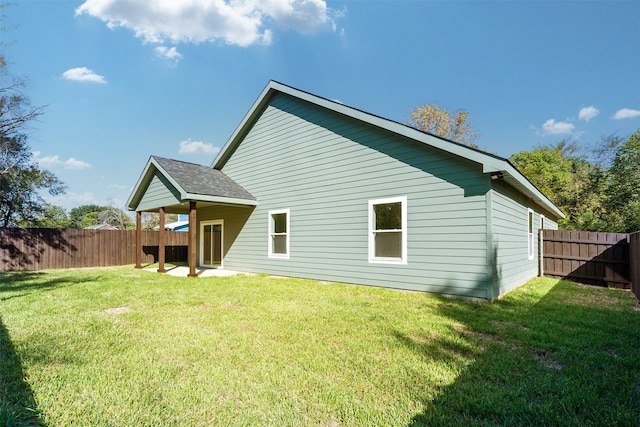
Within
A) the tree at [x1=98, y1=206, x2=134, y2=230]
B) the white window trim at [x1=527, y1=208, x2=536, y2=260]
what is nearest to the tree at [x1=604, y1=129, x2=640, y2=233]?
the white window trim at [x1=527, y1=208, x2=536, y2=260]

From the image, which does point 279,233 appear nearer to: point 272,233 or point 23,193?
point 272,233

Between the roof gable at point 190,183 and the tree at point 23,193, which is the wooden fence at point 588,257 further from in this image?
the tree at point 23,193

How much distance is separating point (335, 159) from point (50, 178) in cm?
1982

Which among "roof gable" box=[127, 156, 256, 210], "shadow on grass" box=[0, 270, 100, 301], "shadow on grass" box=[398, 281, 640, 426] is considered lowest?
"shadow on grass" box=[0, 270, 100, 301]

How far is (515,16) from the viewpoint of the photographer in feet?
35.5

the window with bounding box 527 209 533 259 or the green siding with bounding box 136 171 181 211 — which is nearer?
the window with bounding box 527 209 533 259

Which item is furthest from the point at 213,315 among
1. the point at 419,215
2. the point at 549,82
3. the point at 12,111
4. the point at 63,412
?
the point at 549,82

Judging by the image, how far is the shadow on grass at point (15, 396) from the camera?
1980mm

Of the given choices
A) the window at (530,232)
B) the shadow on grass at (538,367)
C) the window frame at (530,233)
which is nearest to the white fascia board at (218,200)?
the shadow on grass at (538,367)

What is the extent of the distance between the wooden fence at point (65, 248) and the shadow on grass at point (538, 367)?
549 inches

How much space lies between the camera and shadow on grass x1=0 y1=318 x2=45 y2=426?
198 cm

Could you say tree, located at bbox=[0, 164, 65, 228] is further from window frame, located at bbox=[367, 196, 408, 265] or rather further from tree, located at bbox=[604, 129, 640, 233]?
tree, located at bbox=[604, 129, 640, 233]

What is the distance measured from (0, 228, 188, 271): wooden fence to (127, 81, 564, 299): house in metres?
2.83

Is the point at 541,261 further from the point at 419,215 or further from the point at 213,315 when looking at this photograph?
the point at 213,315
